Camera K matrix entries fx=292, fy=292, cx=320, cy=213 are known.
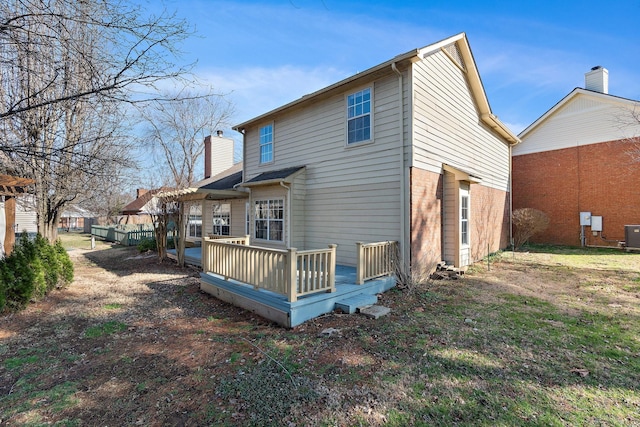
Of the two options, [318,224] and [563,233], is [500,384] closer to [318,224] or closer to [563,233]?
[318,224]

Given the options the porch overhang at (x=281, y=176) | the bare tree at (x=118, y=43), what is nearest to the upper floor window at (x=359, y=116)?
the porch overhang at (x=281, y=176)

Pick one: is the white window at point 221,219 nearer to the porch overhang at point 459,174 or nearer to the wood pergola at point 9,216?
the wood pergola at point 9,216

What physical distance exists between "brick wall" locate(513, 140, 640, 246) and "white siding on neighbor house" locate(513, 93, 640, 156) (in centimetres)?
36

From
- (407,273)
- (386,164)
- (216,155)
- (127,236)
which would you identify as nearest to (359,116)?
(386,164)

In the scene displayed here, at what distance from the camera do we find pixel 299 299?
5375 millimetres

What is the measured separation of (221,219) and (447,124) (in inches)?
410

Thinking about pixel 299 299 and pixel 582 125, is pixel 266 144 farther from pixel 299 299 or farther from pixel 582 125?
pixel 582 125

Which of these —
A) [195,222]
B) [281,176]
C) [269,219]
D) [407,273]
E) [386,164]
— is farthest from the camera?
[195,222]

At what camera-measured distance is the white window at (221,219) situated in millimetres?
13602

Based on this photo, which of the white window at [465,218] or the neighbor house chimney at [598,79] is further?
the neighbor house chimney at [598,79]

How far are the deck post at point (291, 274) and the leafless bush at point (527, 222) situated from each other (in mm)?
13928

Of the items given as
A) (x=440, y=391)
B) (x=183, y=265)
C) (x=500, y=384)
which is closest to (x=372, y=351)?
(x=440, y=391)

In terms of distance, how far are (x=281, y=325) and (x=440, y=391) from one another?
2.82 meters

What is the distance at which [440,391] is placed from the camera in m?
3.24
